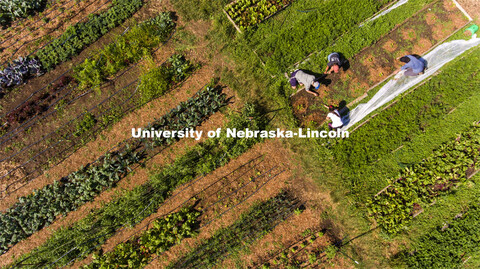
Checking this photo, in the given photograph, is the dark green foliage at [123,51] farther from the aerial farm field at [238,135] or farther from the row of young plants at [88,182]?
the row of young plants at [88,182]

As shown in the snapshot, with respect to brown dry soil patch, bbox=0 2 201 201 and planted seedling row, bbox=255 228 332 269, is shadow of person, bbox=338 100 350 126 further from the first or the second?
brown dry soil patch, bbox=0 2 201 201

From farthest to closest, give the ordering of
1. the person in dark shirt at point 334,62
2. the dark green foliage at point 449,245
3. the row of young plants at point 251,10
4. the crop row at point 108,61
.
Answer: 1. the row of young plants at point 251,10
2. the crop row at point 108,61
3. the person in dark shirt at point 334,62
4. the dark green foliage at point 449,245

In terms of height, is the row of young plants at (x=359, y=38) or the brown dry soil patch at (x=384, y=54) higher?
the row of young plants at (x=359, y=38)

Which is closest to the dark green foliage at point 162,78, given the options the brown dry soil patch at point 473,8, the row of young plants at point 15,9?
the row of young plants at point 15,9

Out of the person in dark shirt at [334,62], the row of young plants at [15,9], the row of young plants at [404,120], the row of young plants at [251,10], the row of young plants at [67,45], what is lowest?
the row of young plants at [404,120]

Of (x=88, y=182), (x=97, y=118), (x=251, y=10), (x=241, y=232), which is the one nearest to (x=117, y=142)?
(x=97, y=118)

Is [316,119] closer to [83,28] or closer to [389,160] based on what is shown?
[389,160]

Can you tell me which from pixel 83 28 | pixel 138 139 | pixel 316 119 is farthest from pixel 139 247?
pixel 83 28

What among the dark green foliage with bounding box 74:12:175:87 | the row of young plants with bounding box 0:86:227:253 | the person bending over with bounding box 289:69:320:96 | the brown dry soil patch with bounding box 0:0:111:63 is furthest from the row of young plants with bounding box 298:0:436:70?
the brown dry soil patch with bounding box 0:0:111:63
